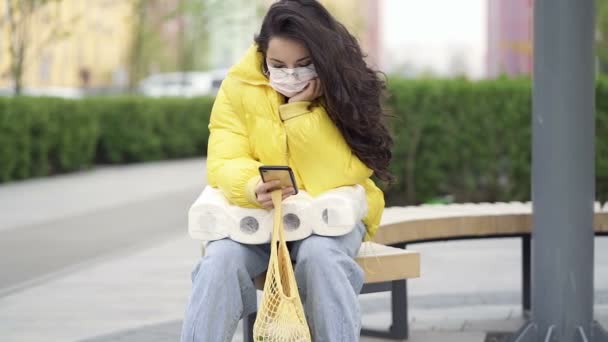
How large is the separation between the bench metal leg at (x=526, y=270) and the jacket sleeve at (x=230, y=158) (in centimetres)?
198

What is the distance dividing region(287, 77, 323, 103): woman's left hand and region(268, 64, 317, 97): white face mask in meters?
0.02

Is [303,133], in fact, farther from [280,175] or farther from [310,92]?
[280,175]

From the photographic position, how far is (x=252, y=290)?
4.03 meters

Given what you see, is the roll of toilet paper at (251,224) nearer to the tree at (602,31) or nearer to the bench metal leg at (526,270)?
the bench metal leg at (526,270)

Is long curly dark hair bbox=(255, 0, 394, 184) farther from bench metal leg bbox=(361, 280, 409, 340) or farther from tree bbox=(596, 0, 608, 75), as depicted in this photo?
→ tree bbox=(596, 0, 608, 75)

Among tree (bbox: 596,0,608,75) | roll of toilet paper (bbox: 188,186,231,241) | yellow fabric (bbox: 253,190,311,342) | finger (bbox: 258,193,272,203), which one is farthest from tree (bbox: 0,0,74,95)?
yellow fabric (bbox: 253,190,311,342)

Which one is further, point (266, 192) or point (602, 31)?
point (602, 31)

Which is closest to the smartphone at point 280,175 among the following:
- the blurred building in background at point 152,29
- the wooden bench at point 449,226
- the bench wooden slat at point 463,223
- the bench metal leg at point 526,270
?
the wooden bench at point 449,226

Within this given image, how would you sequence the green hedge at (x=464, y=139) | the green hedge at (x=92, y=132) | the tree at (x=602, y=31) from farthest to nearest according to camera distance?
the tree at (x=602, y=31), the green hedge at (x=92, y=132), the green hedge at (x=464, y=139)

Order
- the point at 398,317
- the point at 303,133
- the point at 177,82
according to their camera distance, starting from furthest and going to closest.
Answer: the point at 177,82, the point at 398,317, the point at 303,133

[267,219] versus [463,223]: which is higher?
[267,219]

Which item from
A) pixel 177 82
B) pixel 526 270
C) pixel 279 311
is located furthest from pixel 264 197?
pixel 177 82

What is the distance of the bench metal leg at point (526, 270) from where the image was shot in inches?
227

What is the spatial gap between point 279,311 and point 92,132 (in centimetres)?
1375
